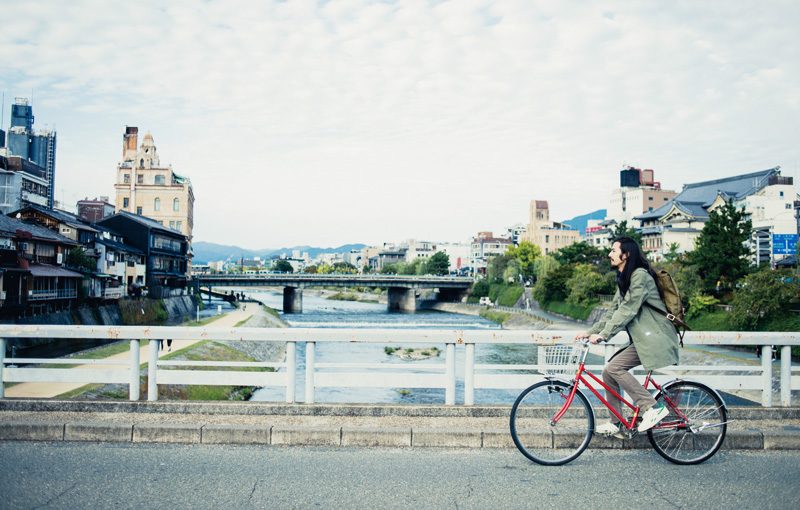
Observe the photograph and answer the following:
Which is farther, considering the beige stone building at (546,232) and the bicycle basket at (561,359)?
the beige stone building at (546,232)

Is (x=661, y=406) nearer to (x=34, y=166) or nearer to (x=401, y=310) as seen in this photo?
(x=34, y=166)

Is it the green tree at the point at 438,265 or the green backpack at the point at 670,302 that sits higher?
the green tree at the point at 438,265

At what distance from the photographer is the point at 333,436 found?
6.96m

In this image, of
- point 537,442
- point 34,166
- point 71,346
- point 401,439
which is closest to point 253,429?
point 401,439

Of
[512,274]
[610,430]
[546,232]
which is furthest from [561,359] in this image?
[546,232]

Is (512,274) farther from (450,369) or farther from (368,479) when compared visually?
(368,479)

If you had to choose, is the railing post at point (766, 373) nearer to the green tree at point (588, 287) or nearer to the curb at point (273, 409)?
the curb at point (273, 409)

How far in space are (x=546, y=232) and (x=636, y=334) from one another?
143 metres

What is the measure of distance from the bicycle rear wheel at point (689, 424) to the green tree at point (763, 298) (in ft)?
122

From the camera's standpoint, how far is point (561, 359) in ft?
23.6

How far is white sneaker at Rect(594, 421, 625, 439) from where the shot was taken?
264 inches

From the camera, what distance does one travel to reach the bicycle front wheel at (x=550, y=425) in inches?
257

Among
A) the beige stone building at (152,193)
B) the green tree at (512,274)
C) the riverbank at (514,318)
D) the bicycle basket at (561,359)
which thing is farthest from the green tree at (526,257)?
the bicycle basket at (561,359)

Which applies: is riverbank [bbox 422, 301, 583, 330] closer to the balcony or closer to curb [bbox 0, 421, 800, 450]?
the balcony
